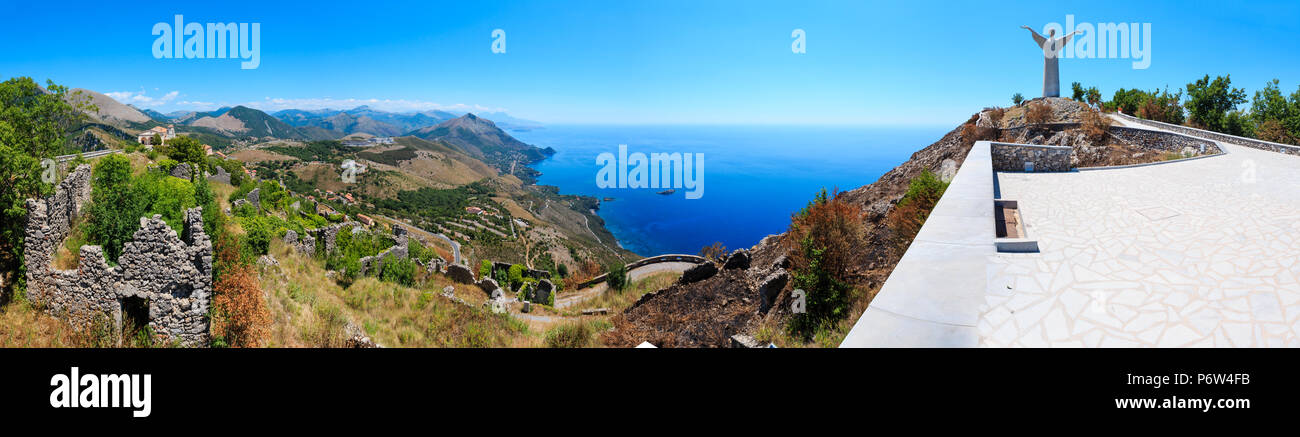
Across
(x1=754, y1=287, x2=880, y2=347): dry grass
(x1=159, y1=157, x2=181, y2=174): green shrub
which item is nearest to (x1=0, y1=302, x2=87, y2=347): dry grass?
(x1=754, y1=287, x2=880, y2=347): dry grass

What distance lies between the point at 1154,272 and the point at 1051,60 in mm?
27509

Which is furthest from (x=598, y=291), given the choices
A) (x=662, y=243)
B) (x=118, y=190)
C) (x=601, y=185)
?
(x=601, y=185)

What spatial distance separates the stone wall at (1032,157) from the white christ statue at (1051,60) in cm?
1896

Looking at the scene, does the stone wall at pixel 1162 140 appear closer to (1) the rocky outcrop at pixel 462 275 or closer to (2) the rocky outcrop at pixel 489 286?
(2) the rocky outcrop at pixel 489 286

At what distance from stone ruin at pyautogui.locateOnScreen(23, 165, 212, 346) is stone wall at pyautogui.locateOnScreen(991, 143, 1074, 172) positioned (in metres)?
14.7

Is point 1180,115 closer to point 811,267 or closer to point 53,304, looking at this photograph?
point 811,267

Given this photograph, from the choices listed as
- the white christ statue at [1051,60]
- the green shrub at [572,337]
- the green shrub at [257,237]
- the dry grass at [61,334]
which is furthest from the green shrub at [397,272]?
the white christ statue at [1051,60]

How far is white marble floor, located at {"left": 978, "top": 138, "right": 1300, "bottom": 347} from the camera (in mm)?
3145

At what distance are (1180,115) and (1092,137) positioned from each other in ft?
48.9

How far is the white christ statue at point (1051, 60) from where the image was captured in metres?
24.2

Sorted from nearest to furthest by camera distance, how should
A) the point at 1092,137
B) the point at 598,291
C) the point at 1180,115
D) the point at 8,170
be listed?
the point at 8,170 → the point at 1092,137 → the point at 598,291 → the point at 1180,115

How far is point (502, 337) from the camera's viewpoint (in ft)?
28.2

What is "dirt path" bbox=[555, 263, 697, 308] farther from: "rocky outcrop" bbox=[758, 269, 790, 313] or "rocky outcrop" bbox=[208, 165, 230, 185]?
"rocky outcrop" bbox=[208, 165, 230, 185]

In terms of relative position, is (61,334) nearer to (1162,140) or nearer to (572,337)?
(572,337)
